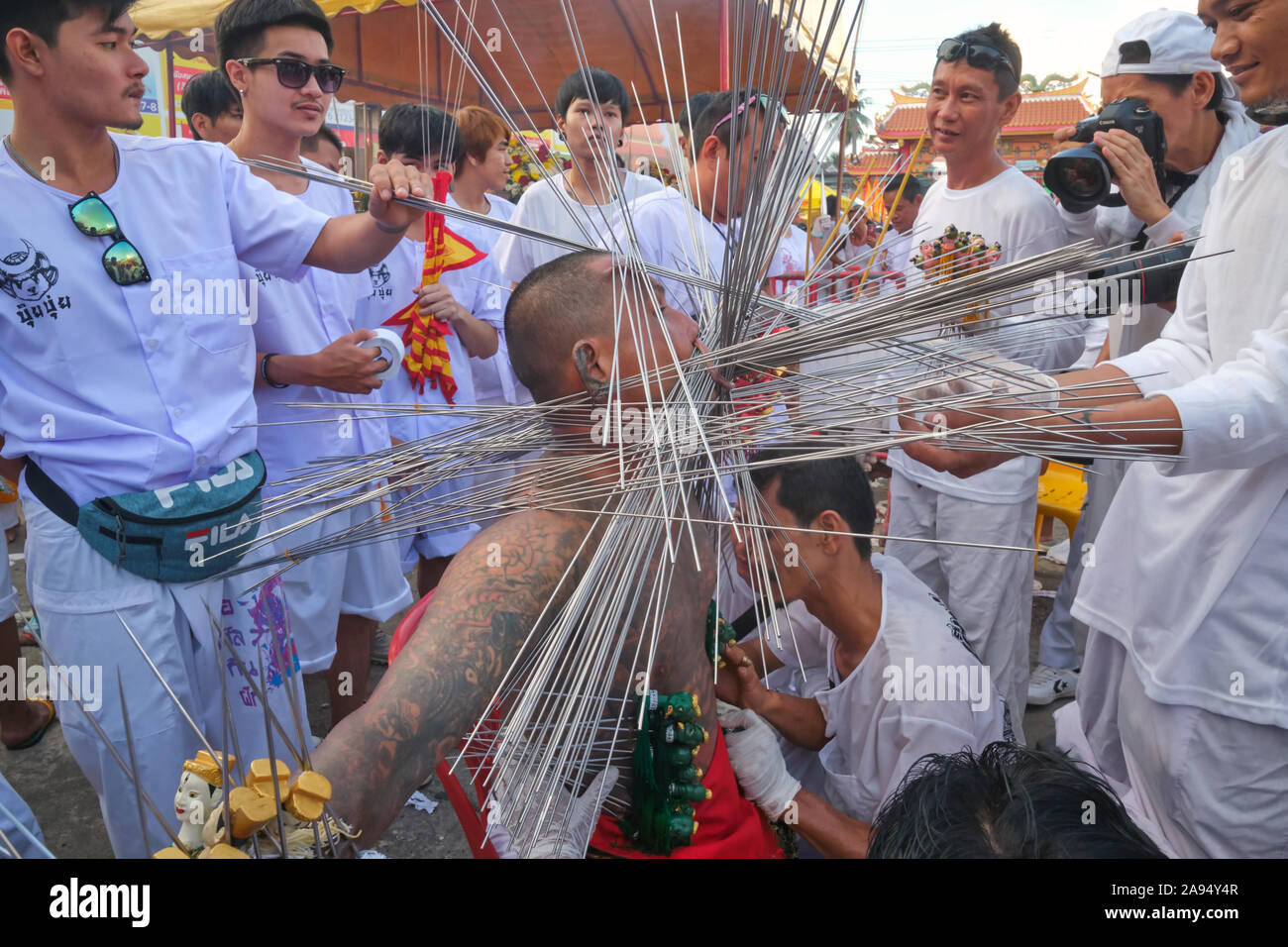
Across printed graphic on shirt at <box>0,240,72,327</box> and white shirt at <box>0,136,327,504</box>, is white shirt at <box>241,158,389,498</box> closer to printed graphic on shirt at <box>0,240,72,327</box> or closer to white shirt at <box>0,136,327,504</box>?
white shirt at <box>0,136,327,504</box>

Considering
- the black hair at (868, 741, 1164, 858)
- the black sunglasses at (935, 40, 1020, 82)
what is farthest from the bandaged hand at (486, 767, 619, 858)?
the black sunglasses at (935, 40, 1020, 82)

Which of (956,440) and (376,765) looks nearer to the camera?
(376,765)

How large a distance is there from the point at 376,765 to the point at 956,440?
0.77m

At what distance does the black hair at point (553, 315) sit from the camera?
1191 mm

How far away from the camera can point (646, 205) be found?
7.82 feet

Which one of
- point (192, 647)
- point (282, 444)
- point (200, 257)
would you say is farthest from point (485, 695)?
point (282, 444)

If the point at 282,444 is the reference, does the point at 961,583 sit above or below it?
below

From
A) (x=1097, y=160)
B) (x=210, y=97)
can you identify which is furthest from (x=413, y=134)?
(x=1097, y=160)

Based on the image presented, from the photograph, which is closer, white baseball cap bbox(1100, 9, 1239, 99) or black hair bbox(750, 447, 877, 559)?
black hair bbox(750, 447, 877, 559)

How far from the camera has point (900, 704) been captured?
5.22 feet

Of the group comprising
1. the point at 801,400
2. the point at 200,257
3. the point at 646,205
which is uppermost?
the point at 646,205

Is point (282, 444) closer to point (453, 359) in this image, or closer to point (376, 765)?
point (453, 359)

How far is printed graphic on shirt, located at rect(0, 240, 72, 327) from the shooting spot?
1.39m

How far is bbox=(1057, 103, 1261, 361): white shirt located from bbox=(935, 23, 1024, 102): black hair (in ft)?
1.28
